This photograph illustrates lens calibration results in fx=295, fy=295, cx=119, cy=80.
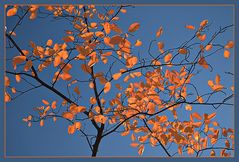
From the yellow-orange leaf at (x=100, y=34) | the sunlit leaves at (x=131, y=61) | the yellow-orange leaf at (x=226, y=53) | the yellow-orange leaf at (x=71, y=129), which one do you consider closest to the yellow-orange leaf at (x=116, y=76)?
the sunlit leaves at (x=131, y=61)

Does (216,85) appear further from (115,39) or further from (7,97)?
(7,97)

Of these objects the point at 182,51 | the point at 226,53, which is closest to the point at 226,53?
the point at 226,53

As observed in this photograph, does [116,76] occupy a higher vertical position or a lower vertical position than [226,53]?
lower

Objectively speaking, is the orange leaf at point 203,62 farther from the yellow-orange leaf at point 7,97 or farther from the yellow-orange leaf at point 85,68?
the yellow-orange leaf at point 7,97

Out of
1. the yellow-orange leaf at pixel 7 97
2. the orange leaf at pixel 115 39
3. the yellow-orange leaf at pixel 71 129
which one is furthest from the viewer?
the yellow-orange leaf at pixel 7 97

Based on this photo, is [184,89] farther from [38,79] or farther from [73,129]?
[38,79]

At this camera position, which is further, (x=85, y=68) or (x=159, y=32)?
(x=159, y=32)

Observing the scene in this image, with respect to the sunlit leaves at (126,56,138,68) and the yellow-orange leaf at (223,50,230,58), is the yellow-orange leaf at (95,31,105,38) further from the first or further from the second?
the yellow-orange leaf at (223,50,230,58)

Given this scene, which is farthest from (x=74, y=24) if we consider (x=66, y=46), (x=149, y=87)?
(x=149, y=87)

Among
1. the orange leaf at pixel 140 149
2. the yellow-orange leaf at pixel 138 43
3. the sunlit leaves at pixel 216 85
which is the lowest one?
the orange leaf at pixel 140 149

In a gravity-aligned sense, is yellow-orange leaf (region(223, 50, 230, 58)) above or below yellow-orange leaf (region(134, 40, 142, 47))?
below

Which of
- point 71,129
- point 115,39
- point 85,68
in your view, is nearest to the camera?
point 115,39

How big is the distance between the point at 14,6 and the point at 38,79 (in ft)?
1.34

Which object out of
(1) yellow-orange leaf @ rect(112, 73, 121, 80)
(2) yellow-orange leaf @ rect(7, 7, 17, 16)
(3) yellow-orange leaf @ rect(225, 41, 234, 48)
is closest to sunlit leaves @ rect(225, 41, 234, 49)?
(3) yellow-orange leaf @ rect(225, 41, 234, 48)
